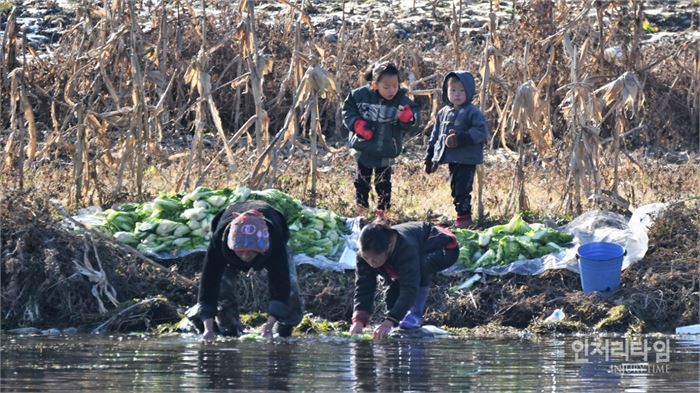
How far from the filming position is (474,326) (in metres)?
12.7

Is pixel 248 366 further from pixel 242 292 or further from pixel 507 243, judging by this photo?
pixel 507 243

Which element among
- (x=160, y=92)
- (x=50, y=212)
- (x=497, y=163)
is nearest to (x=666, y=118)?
(x=497, y=163)

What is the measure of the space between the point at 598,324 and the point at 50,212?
193 inches

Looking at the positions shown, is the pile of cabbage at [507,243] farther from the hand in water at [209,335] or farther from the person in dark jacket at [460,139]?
the hand in water at [209,335]

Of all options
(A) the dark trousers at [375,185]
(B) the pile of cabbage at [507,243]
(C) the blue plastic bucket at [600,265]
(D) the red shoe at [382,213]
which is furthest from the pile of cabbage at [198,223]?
(C) the blue plastic bucket at [600,265]

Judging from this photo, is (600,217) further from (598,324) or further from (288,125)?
(288,125)

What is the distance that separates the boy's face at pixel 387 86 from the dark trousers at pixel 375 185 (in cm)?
73

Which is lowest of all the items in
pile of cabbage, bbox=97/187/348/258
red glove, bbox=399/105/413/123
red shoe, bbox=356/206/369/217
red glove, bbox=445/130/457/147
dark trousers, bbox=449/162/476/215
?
pile of cabbage, bbox=97/187/348/258

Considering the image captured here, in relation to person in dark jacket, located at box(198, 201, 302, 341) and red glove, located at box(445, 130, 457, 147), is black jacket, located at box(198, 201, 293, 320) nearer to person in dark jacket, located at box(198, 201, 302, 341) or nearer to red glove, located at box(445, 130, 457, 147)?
person in dark jacket, located at box(198, 201, 302, 341)

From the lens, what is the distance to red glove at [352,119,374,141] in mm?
13945

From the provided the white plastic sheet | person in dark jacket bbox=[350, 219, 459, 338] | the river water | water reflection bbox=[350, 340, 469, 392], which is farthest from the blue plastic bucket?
water reflection bbox=[350, 340, 469, 392]

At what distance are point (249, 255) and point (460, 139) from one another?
394 cm

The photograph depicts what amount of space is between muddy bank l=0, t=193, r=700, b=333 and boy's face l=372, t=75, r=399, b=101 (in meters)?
1.81

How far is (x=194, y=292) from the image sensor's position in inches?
508
